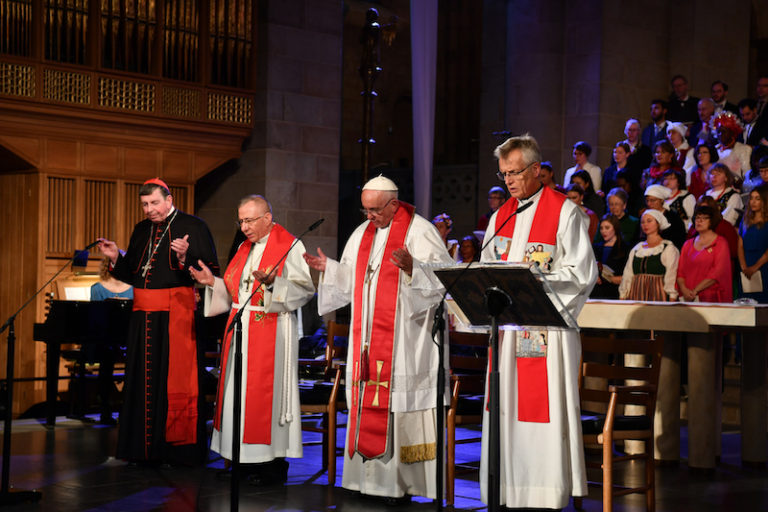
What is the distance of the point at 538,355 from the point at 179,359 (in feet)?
9.60

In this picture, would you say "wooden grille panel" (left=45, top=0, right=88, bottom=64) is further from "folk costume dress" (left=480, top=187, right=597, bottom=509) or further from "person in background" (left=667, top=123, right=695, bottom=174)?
"folk costume dress" (left=480, top=187, right=597, bottom=509)

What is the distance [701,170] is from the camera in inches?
403

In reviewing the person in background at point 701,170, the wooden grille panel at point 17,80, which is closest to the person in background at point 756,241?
the person in background at point 701,170

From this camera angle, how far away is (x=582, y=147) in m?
11.0

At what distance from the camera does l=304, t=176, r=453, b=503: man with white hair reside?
5719mm

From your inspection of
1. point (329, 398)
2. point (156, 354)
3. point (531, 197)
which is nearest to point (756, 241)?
point (329, 398)

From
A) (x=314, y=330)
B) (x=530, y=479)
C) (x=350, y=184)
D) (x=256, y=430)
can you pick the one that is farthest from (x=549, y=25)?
(x=530, y=479)

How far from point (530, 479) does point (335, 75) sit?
8001 mm

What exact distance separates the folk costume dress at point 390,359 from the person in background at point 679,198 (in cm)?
431

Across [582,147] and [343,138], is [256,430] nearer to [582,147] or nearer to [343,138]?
[582,147]

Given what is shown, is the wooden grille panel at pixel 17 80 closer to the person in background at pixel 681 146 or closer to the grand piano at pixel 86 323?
the grand piano at pixel 86 323

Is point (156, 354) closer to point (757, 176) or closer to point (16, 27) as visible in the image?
point (16, 27)

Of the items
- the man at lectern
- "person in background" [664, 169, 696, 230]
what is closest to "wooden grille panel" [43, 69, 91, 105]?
"person in background" [664, 169, 696, 230]

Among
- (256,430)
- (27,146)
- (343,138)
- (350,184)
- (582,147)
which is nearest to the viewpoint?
(256,430)
